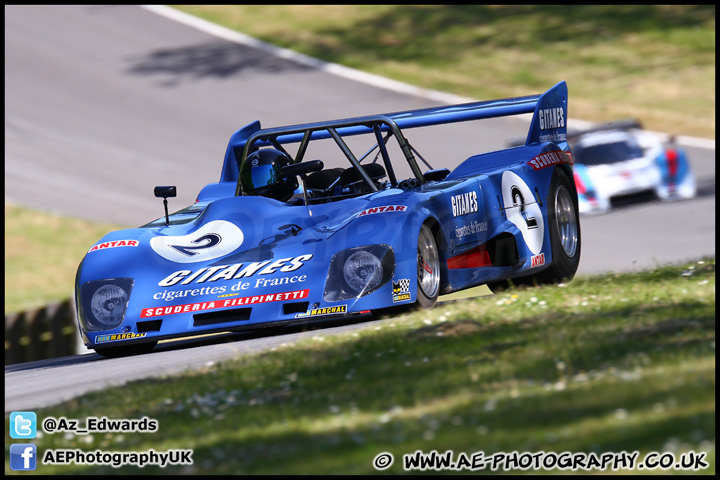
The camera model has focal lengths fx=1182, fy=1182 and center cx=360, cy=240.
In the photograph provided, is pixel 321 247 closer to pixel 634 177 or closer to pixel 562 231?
pixel 562 231

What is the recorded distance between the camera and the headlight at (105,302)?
7902mm

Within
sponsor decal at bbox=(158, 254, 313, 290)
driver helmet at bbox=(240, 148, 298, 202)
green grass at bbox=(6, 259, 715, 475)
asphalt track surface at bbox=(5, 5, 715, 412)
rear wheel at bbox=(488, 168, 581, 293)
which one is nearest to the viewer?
green grass at bbox=(6, 259, 715, 475)

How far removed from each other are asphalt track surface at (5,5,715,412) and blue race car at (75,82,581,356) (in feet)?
17.4

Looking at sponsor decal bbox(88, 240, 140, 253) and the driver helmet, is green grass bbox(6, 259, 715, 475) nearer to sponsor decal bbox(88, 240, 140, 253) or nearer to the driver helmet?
sponsor decal bbox(88, 240, 140, 253)

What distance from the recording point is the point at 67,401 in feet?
20.4

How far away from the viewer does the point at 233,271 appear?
7.81 meters

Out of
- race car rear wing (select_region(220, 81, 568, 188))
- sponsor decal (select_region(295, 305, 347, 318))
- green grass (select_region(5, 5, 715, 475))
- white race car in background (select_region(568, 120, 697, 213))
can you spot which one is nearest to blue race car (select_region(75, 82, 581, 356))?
sponsor decal (select_region(295, 305, 347, 318))

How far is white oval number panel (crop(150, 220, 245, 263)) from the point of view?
8.03 meters

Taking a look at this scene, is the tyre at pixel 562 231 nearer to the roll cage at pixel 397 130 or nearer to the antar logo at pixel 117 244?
the roll cage at pixel 397 130

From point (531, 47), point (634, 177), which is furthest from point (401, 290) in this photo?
point (531, 47)

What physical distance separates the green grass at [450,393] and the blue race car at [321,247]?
1.30 feet

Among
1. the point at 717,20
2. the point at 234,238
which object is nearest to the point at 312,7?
the point at 717,20

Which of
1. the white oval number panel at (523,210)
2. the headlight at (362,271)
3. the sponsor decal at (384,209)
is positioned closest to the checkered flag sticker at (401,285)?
the headlight at (362,271)

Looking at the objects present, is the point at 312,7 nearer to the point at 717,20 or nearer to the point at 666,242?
the point at 717,20
